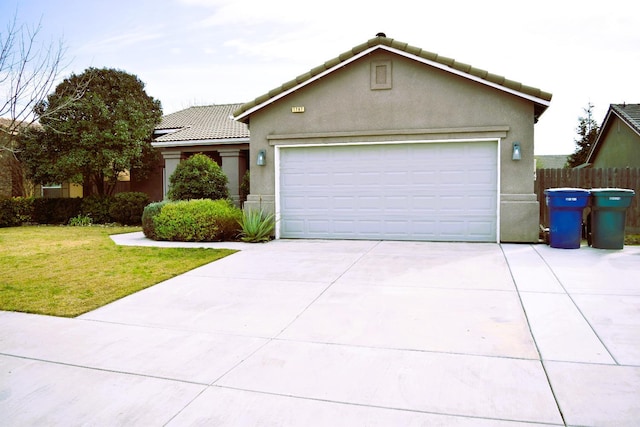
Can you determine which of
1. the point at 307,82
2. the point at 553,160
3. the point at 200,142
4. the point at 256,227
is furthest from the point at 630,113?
the point at 553,160

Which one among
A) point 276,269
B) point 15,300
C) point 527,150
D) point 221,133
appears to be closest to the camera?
point 15,300

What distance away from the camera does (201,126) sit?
1952 cm

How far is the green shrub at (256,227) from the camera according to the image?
1197 centimetres

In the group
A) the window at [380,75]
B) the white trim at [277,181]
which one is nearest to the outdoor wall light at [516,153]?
the window at [380,75]

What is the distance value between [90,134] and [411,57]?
12.5 m

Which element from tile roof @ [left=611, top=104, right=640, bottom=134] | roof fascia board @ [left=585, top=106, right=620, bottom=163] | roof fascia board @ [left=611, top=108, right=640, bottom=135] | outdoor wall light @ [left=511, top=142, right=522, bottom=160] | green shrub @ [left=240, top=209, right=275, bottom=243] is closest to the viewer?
outdoor wall light @ [left=511, top=142, right=522, bottom=160]

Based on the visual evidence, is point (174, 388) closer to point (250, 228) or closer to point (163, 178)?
point (250, 228)

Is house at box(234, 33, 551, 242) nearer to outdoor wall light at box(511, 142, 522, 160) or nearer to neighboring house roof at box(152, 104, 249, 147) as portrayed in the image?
outdoor wall light at box(511, 142, 522, 160)

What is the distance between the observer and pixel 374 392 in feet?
11.8

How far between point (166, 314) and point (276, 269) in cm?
280

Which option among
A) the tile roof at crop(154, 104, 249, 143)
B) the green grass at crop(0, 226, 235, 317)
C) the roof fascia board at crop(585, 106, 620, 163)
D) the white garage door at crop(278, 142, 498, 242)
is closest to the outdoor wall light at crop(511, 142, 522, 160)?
the white garage door at crop(278, 142, 498, 242)

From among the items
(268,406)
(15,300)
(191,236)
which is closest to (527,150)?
(191,236)

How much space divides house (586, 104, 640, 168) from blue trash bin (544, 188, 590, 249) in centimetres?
983

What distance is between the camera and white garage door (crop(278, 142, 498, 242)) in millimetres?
11391
